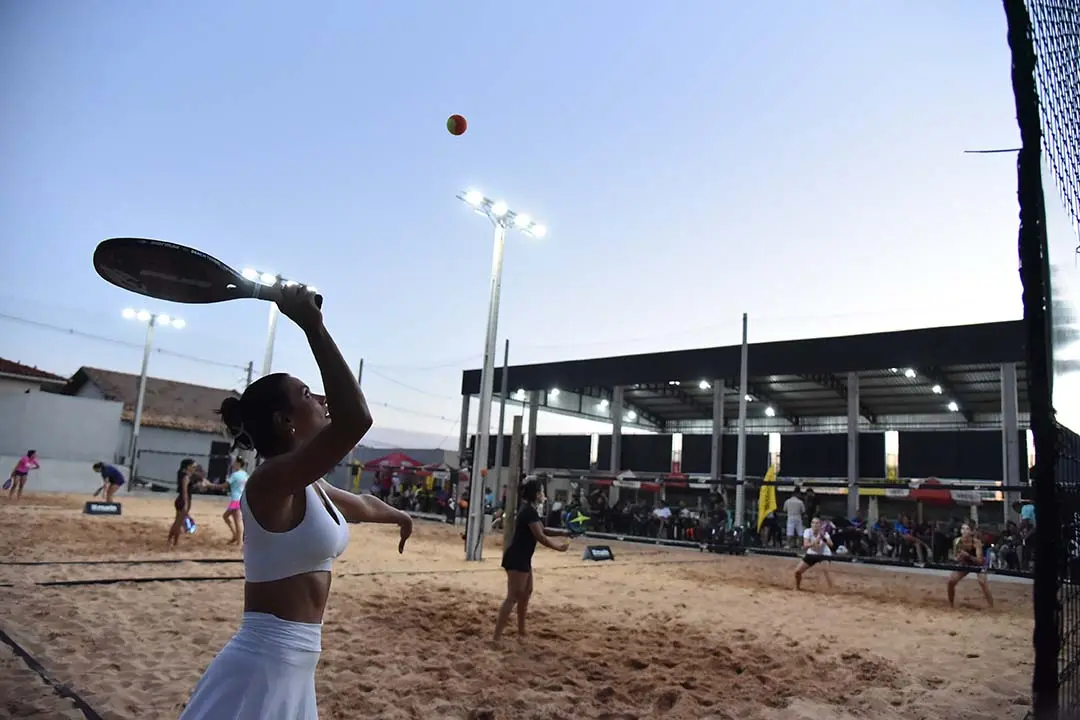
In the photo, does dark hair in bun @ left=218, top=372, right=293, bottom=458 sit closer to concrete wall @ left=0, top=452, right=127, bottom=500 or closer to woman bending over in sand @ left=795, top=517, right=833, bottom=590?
woman bending over in sand @ left=795, top=517, right=833, bottom=590

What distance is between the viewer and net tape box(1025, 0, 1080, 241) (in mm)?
4641

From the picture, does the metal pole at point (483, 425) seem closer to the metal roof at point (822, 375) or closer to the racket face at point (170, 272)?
the racket face at point (170, 272)

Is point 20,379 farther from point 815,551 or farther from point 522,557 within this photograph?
point 815,551

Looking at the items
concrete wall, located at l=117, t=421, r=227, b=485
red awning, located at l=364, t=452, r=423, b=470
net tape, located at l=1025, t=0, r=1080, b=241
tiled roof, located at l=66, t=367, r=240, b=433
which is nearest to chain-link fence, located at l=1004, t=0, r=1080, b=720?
net tape, located at l=1025, t=0, r=1080, b=241

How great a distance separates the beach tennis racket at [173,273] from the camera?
1.95 m

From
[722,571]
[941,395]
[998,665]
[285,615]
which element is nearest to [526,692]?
[285,615]

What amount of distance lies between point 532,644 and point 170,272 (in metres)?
6.19

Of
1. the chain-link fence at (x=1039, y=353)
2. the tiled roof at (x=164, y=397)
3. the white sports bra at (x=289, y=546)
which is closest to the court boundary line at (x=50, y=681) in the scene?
the white sports bra at (x=289, y=546)

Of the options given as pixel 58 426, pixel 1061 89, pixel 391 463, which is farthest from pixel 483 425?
pixel 58 426

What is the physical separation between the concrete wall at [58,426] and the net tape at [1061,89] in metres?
36.7

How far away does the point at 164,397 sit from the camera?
46562mm

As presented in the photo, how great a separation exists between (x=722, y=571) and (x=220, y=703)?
15.3 metres

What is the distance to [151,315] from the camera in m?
32.8

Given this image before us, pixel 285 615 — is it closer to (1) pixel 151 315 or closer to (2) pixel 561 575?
(2) pixel 561 575
